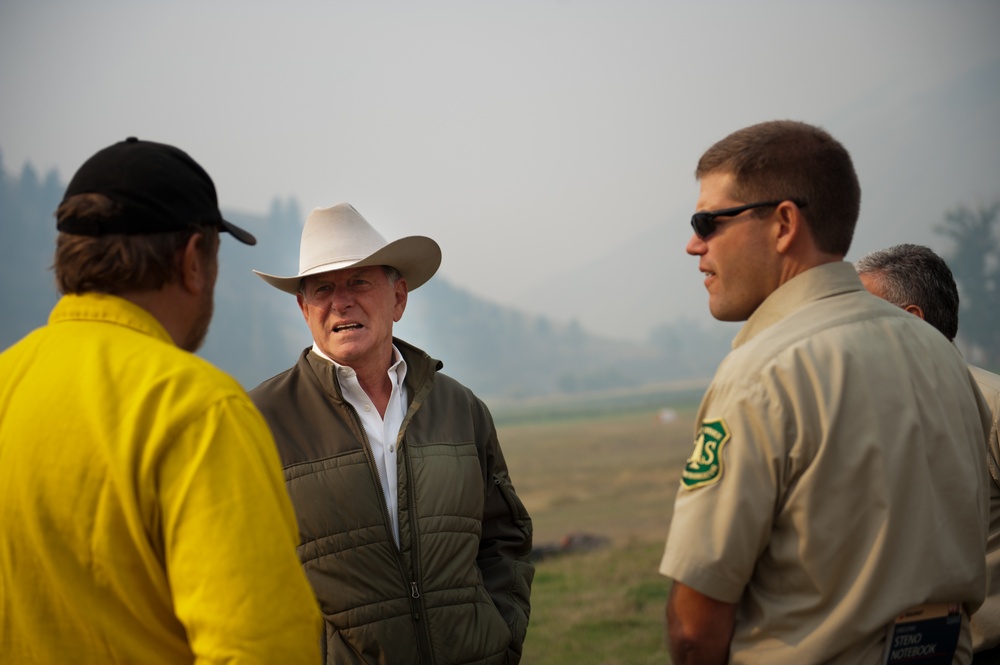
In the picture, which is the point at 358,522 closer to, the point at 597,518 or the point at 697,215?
the point at 697,215

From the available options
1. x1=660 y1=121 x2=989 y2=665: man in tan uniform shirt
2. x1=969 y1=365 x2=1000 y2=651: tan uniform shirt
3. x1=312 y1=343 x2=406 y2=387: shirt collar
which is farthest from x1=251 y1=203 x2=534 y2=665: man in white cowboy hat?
x1=969 y1=365 x2=1000 y2=651: tan uniform shirt

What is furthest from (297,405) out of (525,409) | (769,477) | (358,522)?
(525,409)

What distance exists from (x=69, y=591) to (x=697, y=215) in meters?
1.71

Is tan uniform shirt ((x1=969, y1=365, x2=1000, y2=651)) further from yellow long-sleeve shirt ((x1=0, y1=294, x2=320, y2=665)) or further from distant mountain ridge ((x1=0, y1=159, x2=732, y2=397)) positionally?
distant mountain ridge ((x1=0, y1=159, x2=732, y2=397))

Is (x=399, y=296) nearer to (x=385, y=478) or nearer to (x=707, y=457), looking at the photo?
(x=385, y=478)

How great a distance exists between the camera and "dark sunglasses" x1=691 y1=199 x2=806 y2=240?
2303mm

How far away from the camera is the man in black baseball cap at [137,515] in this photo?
168 cm

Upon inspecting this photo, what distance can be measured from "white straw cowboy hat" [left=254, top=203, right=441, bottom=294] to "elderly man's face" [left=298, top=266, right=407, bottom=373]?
0.08m

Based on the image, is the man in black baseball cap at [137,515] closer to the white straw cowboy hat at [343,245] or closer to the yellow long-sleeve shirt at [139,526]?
the yellow long-sleeve shirt at [139,526]

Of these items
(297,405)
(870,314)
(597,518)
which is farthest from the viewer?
(597,518)

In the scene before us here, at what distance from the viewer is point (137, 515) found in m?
1.69

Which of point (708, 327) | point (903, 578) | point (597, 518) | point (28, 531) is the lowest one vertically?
point (708, 327)

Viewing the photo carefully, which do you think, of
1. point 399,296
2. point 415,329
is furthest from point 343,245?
point 415,329

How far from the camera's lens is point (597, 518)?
81.5 feet
